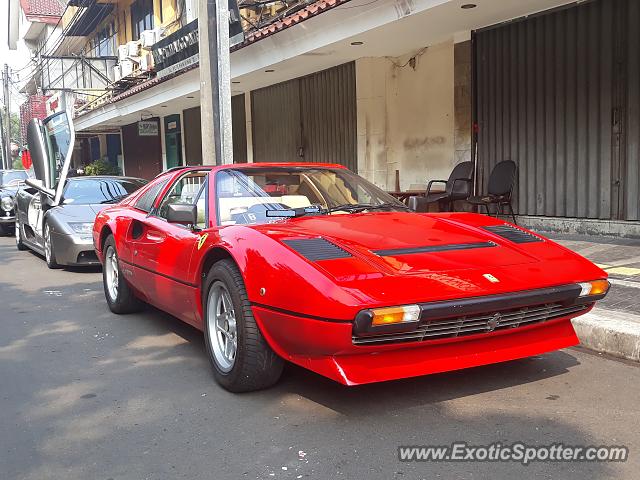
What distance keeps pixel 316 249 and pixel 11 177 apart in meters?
15.6

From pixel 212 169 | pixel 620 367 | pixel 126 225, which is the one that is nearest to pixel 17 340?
pixel 126 225

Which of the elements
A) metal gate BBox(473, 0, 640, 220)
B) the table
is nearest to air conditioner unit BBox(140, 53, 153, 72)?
the table

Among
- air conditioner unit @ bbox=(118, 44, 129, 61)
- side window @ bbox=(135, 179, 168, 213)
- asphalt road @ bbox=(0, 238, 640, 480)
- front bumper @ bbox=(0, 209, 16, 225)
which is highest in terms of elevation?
air conditioner unit @ bbox=(118, 44, 129, 61)

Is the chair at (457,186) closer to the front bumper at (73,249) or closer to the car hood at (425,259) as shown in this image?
the front bumper at (73,249)

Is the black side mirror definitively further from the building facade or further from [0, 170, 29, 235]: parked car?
[0, 170, 29, 235]: parked car

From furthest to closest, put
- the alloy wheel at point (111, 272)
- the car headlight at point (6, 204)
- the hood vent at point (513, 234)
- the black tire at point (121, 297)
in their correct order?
1. the car headlight at point (6, 204)
2. the alloy wheel at point (111, 272)
3. the black tire at point (121, 297)
4. the hood vent at point (513, 234)

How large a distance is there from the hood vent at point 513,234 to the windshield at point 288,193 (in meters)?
0.79

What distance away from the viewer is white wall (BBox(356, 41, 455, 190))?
11.0 metres

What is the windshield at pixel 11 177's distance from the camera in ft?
53.5

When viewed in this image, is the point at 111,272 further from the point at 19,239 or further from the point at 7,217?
the point at 7,217

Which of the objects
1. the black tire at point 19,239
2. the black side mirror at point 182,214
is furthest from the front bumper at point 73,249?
the black side mirror at point 182,214

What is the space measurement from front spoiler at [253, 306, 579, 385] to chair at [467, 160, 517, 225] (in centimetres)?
617

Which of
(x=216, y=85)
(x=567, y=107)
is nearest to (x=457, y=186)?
(x=567, y=107)

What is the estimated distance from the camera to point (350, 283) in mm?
3074
